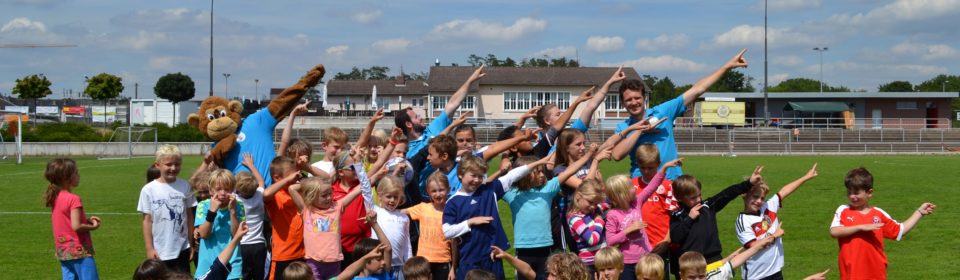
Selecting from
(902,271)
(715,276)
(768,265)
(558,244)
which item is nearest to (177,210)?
(558,244)

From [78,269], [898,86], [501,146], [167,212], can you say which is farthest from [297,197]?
[898,86]

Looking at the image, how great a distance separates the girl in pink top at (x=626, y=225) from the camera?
6.97m

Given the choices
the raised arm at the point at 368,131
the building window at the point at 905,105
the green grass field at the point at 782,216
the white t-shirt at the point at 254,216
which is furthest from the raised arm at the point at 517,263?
the building window at the point at 905,105

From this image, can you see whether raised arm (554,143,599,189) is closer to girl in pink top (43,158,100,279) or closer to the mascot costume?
the mascot costume

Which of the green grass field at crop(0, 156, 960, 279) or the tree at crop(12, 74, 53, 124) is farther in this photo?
the tree at crop(12, 74, 53, 124)

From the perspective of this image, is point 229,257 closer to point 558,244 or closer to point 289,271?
point 289,271

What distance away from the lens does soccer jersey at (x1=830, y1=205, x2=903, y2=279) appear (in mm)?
7160

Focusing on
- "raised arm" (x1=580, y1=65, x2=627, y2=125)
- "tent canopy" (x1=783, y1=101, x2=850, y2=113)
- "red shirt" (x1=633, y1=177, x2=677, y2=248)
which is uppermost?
"tent canopy" (x1=783, y1=101, x2=850, y2=113)

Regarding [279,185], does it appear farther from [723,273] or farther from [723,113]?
[723,113]

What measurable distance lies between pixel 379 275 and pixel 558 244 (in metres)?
1.53

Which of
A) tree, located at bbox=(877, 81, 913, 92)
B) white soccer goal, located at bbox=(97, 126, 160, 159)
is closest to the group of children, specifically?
white soccer goal, located at bbox=(97, 126, 160, 159)

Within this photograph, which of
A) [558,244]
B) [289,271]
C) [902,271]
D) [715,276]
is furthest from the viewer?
[902,271]

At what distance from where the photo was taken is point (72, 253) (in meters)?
7.29

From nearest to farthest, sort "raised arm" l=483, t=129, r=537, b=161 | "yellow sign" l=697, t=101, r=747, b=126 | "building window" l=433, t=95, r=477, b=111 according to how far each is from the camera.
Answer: "raised arm" l=483, t=129, r=537, b=161, "yellow sign" l=697, t=101, r=747, b=126, "building window" l=433, t=95, r=477, b=111
